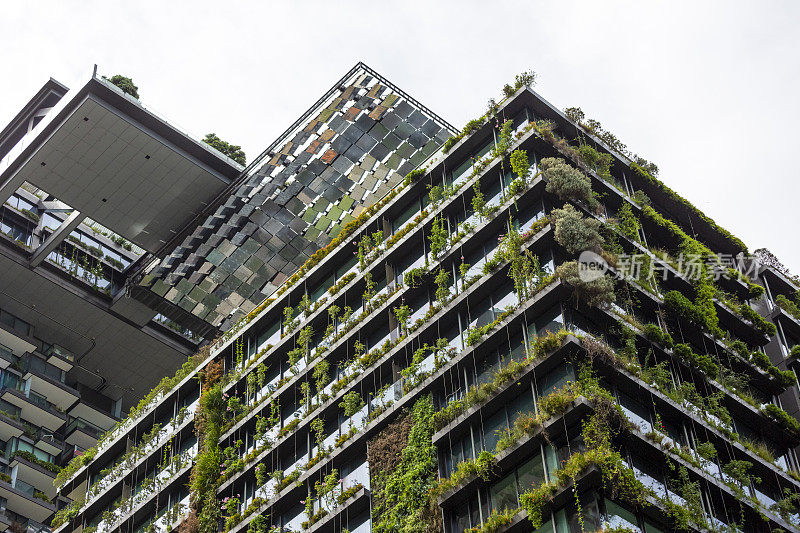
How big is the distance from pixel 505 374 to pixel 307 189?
2680 cm

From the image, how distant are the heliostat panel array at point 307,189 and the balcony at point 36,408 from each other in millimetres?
17316

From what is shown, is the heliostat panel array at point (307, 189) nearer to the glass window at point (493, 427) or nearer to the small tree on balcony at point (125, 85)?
the small tree on balcony at point (125, 85)

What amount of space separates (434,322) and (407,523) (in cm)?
871

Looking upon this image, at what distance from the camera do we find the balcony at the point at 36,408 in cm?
8225

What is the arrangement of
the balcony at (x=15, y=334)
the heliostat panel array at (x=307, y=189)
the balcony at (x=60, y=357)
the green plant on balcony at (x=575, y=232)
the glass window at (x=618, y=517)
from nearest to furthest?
the glass window at (x=618, y=517), the green plant on balcony at (x=575, y=232), the heliostat panel array at (x=307, y=189), the balcony at (x=15, y=334), the balcony at (x=60, y=357)

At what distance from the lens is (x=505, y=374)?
43188 mm

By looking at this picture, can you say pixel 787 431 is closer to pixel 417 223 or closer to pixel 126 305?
pixel 417 223

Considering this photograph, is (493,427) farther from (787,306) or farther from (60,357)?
(60,357)

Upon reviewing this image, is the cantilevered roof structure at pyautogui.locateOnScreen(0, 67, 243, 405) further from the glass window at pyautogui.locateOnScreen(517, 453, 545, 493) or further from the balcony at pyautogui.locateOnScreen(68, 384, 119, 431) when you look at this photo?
the glass window at pyautogui.locateOnScreen(517, 453, 545, 493)

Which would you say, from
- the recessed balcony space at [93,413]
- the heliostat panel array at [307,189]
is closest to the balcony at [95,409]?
the recessed balcony space at [93,413]

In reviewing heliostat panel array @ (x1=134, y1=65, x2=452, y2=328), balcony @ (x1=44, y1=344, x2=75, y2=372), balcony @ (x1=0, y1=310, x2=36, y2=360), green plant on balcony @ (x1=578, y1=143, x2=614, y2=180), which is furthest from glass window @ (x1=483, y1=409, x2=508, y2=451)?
balcony @ (x1=44, y1=344, x2=75, y2=372)

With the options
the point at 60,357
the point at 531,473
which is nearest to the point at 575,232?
the point at 531,473

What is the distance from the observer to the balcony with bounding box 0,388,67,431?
3238 inches

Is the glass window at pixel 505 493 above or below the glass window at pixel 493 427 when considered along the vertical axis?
below
